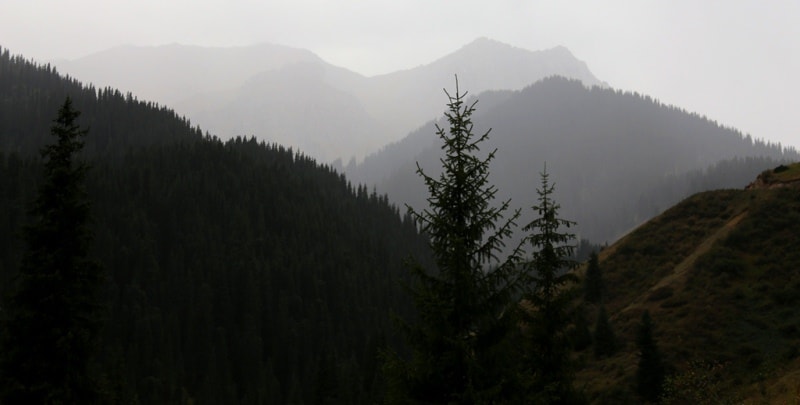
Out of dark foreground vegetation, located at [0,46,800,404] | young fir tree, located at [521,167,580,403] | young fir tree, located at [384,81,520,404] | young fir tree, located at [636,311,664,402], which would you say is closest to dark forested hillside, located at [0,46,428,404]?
dark foreground vegetation, located at [0,46,800,404]

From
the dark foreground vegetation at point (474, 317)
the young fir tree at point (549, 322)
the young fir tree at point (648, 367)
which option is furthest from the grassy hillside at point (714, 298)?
the young fir tree at point (549, 322)

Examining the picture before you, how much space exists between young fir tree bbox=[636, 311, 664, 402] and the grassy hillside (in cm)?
107

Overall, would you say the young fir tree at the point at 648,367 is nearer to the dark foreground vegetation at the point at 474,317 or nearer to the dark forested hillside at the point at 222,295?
Answer: the dark foreground vegetation at the point at 474,317

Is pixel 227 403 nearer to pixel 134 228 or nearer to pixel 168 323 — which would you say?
pixel 168 323

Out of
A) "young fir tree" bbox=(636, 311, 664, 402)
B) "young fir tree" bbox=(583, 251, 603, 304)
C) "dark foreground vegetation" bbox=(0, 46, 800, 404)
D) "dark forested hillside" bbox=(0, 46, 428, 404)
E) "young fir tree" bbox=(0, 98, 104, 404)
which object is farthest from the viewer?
"dark forested hillside" bbox=(0, 46, 428, 404)

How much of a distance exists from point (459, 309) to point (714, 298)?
37.8 m

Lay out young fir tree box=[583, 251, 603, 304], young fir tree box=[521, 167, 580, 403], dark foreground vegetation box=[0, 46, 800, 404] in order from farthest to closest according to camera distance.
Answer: young fir tree box=[583, 251, 603, 304]
young fir tree box=[521, 167, 580, 403]
dark foreground vegetation box=[0, 46, 800, 404]

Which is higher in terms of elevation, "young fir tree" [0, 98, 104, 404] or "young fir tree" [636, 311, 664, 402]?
"young fir tree" [0, 98, 104, 404]

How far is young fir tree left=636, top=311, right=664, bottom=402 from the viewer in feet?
109

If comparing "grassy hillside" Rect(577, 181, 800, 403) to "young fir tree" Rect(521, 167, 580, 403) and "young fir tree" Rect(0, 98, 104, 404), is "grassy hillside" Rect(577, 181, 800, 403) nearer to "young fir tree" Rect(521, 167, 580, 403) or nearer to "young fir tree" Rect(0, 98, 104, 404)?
"young fir tree" Rect(521, 167, 580, 403)

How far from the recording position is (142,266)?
152 m

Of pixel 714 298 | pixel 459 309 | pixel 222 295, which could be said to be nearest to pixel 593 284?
pixel 714 298

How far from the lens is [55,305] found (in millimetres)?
16516

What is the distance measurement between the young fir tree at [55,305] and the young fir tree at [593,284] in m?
44.9
